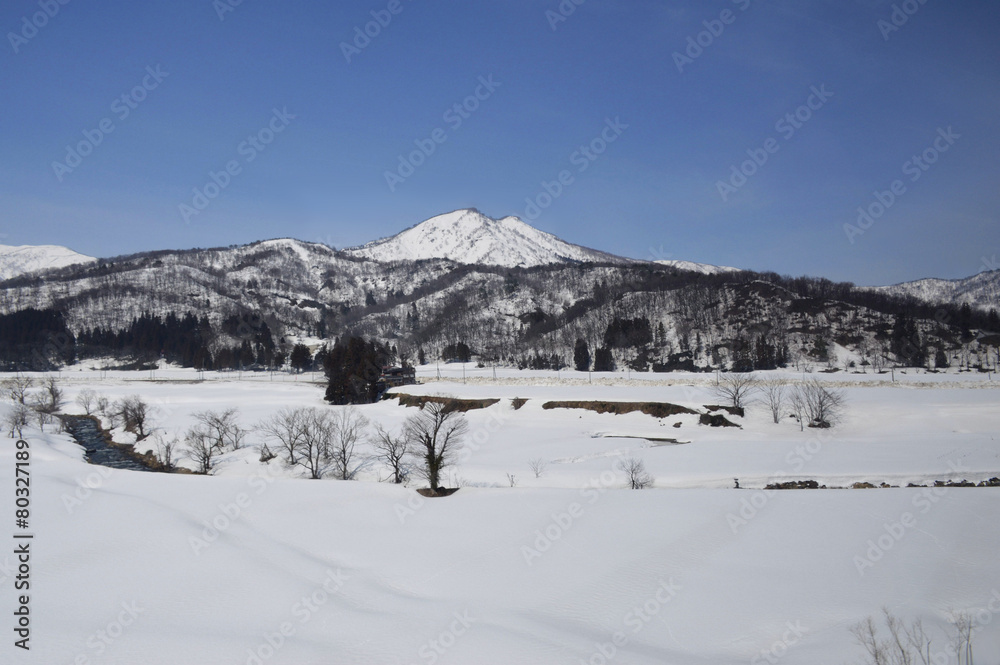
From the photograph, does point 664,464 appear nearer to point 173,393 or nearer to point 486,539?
point 486,539

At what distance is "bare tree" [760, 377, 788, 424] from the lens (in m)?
45.1

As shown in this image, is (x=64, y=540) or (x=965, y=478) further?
(x=965, y=478)

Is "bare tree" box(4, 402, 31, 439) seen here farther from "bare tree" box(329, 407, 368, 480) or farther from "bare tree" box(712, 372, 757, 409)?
"bare tree" box(712, 372, 757, 409)

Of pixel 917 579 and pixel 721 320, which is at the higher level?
pixel 721 320

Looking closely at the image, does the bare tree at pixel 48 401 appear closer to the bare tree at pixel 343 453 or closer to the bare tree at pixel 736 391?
the bare tree at pixel 343 453

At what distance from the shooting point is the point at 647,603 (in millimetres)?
14070

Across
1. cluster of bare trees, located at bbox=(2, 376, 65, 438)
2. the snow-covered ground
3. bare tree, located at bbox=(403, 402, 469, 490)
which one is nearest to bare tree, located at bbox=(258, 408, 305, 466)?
bare tree, located at bbox=(403, 402, 469, 490)

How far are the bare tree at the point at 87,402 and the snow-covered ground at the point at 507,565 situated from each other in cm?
4685

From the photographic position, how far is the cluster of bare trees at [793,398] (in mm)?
42531

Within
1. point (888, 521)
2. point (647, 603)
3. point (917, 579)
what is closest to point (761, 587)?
point (647, 603)

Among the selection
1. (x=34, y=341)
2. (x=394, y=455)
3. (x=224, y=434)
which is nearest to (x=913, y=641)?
(x=394, y=455)

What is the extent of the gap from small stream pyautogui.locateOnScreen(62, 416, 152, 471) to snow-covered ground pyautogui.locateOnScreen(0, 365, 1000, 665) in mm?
12575

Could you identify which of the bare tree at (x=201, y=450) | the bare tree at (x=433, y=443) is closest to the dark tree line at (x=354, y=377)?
the bare tree at (x=433, y=443)

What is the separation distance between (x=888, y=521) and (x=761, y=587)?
8.17m
